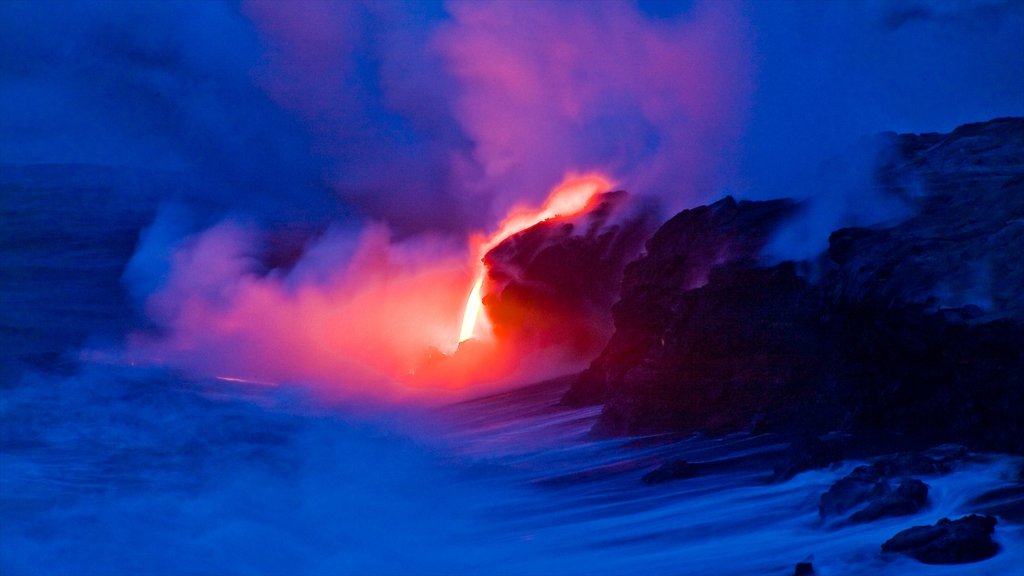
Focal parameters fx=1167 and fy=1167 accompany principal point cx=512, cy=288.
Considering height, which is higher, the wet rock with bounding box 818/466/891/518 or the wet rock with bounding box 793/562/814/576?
the wet rock with bounding box 818/466/891/518

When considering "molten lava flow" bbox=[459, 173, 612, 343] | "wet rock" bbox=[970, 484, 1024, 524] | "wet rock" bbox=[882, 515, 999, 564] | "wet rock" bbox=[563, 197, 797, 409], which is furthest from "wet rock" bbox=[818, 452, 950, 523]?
"molten lava flow" bbox=[459, 173, 612, 343]

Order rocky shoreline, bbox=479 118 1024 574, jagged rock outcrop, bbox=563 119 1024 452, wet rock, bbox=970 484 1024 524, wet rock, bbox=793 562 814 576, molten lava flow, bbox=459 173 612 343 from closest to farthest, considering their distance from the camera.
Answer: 1. wet rock, bbox=793 562 814 576
2. wet rock, bbox=970 484 1024 524
3. rocky shoreline, bbox=479 118 1024 574
4. jagged rock outcrop, bbox=563 119 1024 452
5. molten lava flow, bbox=459 173 612 343

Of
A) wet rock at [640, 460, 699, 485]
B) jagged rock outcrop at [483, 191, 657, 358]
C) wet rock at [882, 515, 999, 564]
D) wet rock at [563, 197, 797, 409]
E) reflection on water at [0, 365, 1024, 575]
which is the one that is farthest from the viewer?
jagged rock outcrop at [483, 191, 657, 358]

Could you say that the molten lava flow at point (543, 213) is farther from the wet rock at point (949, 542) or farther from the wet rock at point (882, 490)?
the wet rock at point (949, 542)

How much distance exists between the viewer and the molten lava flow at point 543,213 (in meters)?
13.5

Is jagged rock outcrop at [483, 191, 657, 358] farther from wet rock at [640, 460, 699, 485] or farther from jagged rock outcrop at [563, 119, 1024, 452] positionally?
wet rock at [640, 460, 699, 485]

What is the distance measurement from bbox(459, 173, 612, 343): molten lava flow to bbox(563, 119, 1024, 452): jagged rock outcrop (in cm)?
306

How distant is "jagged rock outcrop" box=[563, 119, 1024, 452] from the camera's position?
725 cm

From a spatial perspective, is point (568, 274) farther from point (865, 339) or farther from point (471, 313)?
point (865, 339)

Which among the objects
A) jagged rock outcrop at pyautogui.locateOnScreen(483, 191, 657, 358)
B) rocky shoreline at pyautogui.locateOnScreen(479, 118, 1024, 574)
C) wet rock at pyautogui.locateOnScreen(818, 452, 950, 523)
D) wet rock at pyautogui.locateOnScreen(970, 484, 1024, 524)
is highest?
jagged rock outcrop at pyautogui.locateOnScreen(483, 191, 657, 358)

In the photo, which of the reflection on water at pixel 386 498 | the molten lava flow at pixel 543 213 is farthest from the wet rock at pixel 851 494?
the molten lava flow at pixel 543 213

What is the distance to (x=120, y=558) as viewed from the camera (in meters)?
6.77

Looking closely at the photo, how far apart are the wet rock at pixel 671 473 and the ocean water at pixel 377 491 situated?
0.27 feet

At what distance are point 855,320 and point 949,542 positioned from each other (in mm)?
2369
